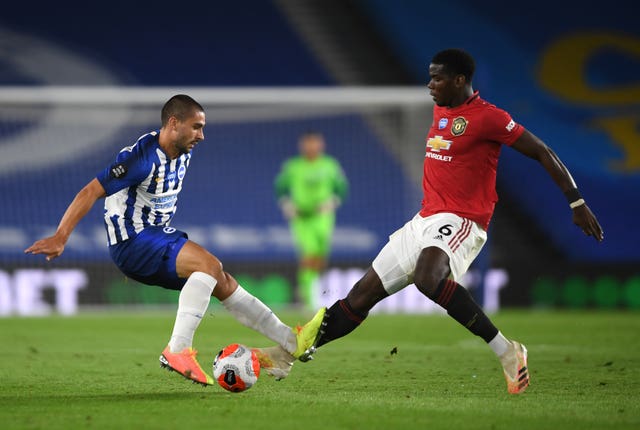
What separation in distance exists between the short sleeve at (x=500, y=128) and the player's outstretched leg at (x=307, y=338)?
1459mm

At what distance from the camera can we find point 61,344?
31.5 feet

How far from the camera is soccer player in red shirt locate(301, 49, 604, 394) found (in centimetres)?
611

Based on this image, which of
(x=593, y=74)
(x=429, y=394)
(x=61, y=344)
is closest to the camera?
(x=429, y=394)

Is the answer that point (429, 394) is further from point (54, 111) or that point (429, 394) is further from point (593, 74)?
point (593, 74)

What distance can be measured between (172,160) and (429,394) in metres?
2.02

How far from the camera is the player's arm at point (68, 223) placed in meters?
5.79

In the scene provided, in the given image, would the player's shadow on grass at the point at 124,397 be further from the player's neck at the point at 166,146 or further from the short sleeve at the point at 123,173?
the player's neck at the point at 166,146

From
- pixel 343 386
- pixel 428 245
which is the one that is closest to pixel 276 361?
pixel 343 386

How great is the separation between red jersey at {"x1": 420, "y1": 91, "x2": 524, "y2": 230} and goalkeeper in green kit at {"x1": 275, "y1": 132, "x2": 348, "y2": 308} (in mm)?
8160

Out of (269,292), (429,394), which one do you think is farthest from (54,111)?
(429,394)

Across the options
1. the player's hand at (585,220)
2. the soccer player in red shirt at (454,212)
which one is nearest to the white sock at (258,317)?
the soccer player in red shirt at (454,212)

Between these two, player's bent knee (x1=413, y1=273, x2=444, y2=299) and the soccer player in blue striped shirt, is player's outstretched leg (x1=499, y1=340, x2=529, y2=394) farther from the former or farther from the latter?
the soccer player in blue striped shirt

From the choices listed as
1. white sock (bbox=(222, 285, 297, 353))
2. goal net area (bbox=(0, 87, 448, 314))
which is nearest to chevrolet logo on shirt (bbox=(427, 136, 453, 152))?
white sock (bbox=(222, 285, 297, 353))

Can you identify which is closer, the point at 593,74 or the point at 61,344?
the point at 61,344
